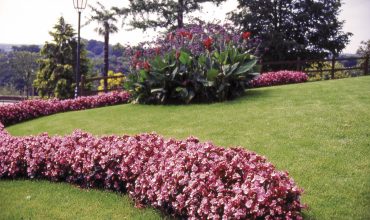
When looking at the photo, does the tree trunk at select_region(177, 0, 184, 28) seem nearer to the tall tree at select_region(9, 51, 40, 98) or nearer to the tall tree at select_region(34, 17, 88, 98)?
the tall tree at select_region(34, 17, 88, 98)

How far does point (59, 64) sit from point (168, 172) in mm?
32092

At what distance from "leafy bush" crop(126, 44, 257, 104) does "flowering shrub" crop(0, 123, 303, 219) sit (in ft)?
18.1

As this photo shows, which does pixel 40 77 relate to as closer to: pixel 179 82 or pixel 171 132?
pixel 179 82

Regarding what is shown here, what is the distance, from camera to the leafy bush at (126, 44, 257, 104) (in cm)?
1230

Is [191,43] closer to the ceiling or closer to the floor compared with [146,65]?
closer to the ceiling

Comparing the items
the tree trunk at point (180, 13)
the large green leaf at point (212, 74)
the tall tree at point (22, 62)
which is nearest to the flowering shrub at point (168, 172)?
the large green leaf at point (212, 74)

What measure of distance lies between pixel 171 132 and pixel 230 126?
4.53ft

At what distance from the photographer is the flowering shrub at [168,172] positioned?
421cm

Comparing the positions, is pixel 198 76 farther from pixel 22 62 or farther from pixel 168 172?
pixel 22 62

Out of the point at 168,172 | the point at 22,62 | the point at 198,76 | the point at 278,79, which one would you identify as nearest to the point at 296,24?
the point at 278,79

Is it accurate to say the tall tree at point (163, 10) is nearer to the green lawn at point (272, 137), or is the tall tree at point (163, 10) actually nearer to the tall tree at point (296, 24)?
the tall tree at point (296, 24)

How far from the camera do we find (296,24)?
3122 cm

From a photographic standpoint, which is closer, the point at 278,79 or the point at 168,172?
the point at 168,172

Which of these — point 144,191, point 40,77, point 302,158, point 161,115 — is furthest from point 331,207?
point 40,77
